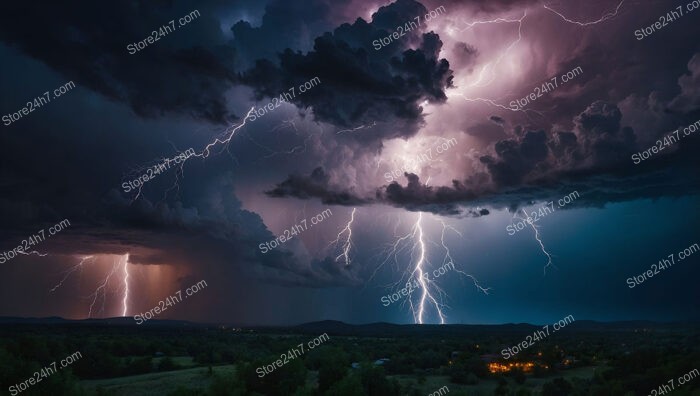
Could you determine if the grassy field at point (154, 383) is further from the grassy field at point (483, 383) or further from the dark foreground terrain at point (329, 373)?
the grassy field at point (483, 383)

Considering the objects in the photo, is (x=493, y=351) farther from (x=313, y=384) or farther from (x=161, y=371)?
(x=161, y=371)

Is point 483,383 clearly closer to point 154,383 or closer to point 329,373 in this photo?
point 329,373

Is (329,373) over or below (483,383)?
over

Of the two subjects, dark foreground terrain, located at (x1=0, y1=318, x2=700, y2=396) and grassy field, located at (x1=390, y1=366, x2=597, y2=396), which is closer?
dark foreground terrain, located at (x1=0, y1=318, x2=700, y2=396)

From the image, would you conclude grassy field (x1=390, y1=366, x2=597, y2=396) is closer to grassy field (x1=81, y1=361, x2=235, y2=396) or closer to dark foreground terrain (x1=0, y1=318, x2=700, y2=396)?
dark foreground terrain (x1=0, y1=318, x2=700, y2=396)

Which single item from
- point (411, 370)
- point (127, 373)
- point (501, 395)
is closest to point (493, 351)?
point (411, 370)

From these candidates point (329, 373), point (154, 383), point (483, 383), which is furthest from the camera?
point (483, 383)

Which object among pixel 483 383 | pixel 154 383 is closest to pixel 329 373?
pixel 154 383

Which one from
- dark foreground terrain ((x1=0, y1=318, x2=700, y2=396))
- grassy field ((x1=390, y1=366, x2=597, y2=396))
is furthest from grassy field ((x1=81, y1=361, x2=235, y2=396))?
grassy field ((x1=390, y1=366, x2=597, y2=396))
